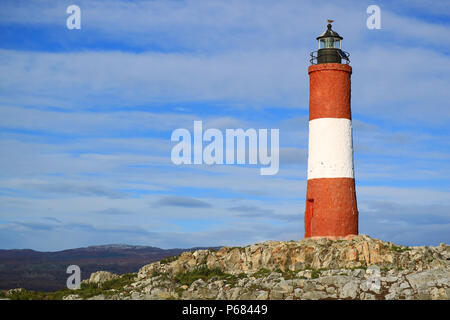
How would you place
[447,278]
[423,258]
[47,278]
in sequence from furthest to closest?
[47,278]
[423,258]
[447,278]

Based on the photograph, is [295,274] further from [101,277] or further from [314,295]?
[101,277]

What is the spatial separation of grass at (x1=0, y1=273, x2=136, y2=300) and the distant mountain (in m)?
25.7

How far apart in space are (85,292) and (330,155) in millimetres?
17341

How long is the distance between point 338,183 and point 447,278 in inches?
371

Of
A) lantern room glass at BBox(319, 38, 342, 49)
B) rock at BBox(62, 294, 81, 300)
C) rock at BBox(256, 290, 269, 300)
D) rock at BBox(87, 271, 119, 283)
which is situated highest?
lantern room glass at BBox(319, 38, 342, 49)

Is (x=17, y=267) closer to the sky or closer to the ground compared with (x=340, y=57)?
closer to the ground

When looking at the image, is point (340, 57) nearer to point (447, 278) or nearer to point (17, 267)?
point (447, 278)

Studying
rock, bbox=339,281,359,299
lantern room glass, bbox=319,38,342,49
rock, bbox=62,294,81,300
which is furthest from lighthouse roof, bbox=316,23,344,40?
rock, bbox=62,294,81,300

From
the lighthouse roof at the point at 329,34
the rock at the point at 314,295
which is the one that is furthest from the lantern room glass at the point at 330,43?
the rock at the point at 314,295

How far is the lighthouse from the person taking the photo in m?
40.3

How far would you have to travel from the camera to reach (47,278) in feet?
245

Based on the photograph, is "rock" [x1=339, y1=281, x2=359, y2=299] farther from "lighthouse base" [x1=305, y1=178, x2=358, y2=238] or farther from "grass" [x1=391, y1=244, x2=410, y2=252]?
"lighthouse base" [x1=305, y1=178, x2=358, y2=238]

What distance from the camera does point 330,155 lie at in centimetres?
4025
